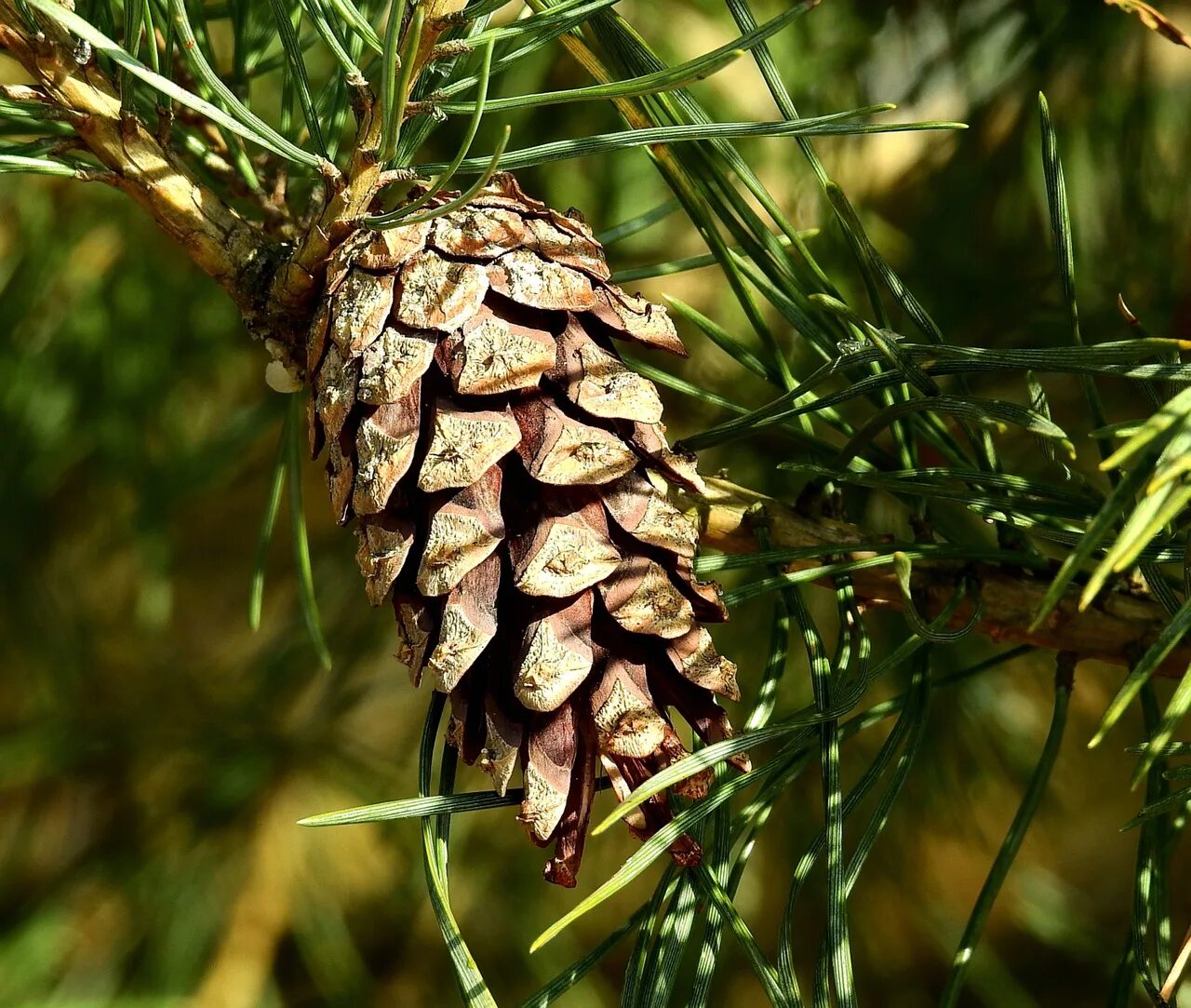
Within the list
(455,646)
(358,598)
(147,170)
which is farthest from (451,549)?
(358,598)

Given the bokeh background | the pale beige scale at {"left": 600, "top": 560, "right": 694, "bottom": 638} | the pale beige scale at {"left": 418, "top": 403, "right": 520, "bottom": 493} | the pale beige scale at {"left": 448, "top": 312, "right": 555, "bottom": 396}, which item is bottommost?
the bokeh background

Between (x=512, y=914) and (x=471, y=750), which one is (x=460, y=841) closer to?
(x=512, y=914)

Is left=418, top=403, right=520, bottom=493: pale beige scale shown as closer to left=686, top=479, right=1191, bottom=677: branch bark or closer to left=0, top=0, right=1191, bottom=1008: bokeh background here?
left=686, top=479, right=1191, bottom=677: branch bark

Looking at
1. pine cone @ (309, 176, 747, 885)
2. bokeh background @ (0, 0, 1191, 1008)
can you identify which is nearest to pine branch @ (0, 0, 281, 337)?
pine cone @ (309, 176, 747, 885)

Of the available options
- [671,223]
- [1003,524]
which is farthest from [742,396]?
[1003,524]

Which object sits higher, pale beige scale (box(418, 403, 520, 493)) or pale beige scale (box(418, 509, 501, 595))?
pale beige scale (box(418, 403, 520, 493))

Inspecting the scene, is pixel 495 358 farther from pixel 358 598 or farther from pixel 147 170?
pixel 358 598

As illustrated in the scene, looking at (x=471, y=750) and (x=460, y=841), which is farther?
(x=460, y=841)
